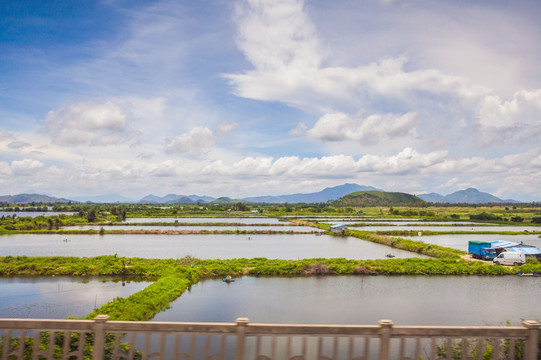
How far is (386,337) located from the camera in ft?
15.2

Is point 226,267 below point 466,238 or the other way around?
below

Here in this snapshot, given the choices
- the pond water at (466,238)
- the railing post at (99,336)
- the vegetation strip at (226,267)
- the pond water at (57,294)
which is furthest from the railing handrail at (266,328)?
the pond water at (466,238)

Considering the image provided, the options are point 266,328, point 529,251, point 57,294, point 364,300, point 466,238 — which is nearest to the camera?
point 266,328

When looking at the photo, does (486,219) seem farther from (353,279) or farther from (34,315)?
(34,315)

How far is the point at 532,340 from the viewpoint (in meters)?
4.72

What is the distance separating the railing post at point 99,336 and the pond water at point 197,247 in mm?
32312

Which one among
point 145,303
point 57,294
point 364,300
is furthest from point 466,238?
point 57,294

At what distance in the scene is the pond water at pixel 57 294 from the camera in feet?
63.9

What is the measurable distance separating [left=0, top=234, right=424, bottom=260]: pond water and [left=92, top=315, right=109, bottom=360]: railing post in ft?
106

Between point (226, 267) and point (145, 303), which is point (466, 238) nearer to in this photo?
point (226, 267)

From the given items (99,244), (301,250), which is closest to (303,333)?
(301,250)

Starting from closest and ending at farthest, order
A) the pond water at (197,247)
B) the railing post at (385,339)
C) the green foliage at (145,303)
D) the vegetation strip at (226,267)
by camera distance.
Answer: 1. the railing post at (385,339)
2. the green foliage at (145,303)
3. the vegetation strip at (226,267)
4. the pond water at (197,247)

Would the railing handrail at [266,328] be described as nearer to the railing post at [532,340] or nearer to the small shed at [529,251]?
Result: the railing post at [532,340]

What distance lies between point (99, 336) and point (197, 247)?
134 ft
